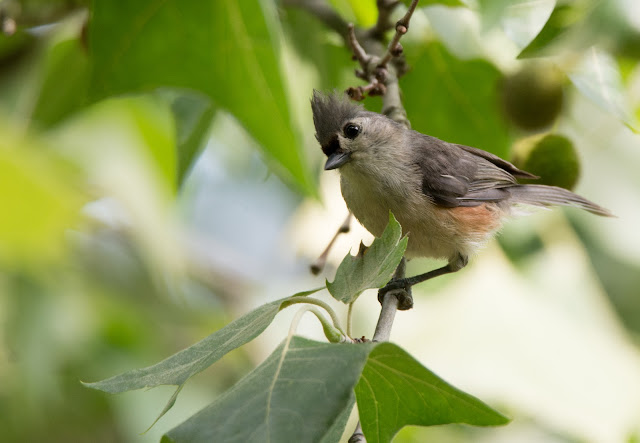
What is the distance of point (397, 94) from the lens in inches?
99.3

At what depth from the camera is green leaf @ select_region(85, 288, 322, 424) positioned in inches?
60.4

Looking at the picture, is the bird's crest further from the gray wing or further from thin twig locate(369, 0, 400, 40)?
the gray wing

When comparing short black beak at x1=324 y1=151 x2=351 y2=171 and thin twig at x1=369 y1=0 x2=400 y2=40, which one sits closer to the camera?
thin twig at x1=369 y1=0 x2=400 y2=40

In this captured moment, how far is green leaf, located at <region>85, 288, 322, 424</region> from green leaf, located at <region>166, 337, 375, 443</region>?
0.08 metres

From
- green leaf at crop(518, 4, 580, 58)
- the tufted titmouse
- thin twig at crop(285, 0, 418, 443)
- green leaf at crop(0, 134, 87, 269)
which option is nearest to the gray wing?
the tufted titmouse

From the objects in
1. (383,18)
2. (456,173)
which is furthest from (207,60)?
(456,173)

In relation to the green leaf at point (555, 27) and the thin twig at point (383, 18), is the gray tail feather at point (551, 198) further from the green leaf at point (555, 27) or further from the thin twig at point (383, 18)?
the green leaf at point (555, 27)

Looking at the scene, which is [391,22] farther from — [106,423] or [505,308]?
[106,423]

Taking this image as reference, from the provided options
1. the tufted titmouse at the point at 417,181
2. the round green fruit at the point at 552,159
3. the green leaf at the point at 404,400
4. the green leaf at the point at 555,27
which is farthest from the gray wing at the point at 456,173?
the green leaf at the point at 404,400

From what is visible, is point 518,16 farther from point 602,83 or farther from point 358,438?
point 358,438

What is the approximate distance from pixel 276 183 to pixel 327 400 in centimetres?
450

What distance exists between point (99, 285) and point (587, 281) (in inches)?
123

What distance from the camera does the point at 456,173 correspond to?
2900 mm

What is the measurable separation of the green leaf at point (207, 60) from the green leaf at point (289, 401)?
1309 mm
